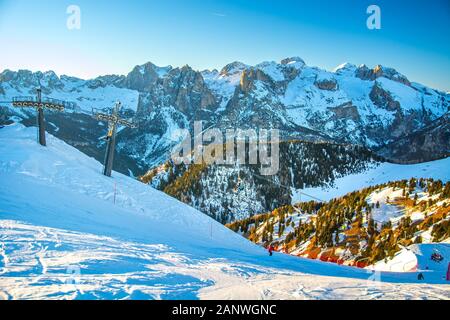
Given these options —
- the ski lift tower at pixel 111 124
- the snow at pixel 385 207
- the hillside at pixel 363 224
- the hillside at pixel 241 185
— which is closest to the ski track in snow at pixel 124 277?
the ski lift tower at pixel 111 124

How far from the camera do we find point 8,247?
12570 mm

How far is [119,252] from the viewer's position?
1498 cm

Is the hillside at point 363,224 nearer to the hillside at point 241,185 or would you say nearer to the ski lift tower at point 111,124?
the ski lift tower at point 111,124

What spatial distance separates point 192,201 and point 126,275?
526ft

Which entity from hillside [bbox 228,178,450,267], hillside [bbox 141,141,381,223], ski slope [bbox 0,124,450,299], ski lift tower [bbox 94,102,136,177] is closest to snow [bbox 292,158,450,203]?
hillside [bbox 141,141,381,223]

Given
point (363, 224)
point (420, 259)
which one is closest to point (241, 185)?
point (363, 224)

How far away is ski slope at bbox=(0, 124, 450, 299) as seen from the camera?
33.1ft

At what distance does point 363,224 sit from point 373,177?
105275mm

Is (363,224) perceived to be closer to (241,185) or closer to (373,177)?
(241,185)

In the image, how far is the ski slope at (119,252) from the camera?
10078mm

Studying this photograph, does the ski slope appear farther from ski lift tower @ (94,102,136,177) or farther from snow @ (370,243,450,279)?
snow @ (370,243,450,279)

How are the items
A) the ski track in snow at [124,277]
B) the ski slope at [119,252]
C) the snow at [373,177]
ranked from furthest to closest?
the snow at [373,177] < the ski slope at [119,252] < the ski track in snow at [124,277]

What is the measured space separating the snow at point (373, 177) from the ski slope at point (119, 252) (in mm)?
155562

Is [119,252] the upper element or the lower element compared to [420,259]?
upper
